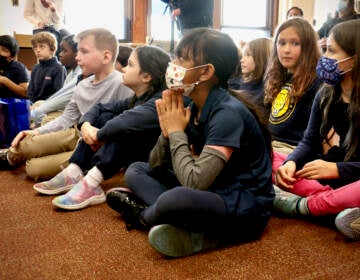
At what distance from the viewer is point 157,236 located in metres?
1.15

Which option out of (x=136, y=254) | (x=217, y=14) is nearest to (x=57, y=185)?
(x=136, y=254)

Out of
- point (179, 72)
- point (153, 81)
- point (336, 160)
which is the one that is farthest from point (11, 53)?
point (336, 160)

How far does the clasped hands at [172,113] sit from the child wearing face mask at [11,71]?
2576 mm

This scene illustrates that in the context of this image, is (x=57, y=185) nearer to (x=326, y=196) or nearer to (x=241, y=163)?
(x=241, y=163)

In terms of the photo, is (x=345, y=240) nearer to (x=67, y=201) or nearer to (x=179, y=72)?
(x=179, y=72)

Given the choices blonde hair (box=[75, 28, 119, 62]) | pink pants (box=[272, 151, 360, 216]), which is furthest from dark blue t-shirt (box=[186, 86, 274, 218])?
blonde hair (box=[75, 28, 119, 62])

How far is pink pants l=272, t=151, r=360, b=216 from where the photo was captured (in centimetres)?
132

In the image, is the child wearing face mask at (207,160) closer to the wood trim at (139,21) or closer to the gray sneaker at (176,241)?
the gray sneaker at (176,241)

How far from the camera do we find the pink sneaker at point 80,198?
1.56m

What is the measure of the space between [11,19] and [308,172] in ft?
16.1

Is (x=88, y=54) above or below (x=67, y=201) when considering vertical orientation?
above

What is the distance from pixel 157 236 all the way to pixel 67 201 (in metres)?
0.56

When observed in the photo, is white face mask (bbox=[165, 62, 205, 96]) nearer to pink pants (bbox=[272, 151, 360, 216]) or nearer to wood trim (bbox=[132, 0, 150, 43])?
pink pants (bbox=[272, 151, 360, 216])

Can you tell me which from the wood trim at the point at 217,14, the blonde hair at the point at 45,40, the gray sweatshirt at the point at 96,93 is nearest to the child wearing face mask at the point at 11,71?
the blonde hair at the point at 45,40
